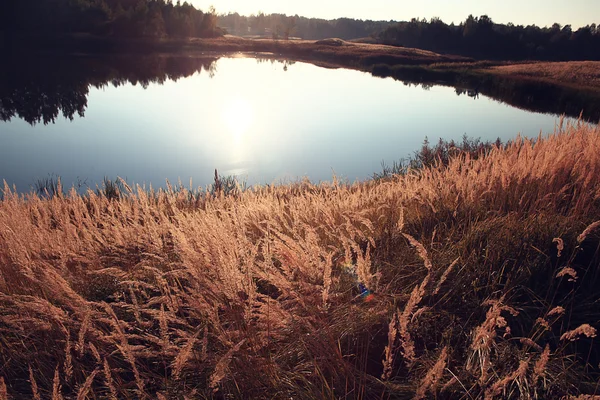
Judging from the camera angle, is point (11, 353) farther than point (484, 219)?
No

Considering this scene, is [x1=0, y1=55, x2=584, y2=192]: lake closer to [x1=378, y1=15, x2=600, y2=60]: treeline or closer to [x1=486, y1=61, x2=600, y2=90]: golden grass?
[x1=486, y1=61, x2=600, y2=90]: golden grass

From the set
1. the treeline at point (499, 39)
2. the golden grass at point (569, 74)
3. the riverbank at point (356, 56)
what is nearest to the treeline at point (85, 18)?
the riverbank at point (356, 56)

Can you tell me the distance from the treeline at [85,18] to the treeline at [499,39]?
49868mm

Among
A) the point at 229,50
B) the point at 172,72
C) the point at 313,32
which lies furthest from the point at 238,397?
the point at 313,32

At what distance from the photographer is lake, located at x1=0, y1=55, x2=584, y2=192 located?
14.3m

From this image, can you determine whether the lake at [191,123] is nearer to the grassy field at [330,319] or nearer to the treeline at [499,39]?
the grassy field at [330,319]

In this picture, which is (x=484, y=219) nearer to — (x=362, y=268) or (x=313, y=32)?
(x=362, y=268)

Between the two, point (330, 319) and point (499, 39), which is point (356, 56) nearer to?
point (499, 39)

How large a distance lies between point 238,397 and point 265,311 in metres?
0.45

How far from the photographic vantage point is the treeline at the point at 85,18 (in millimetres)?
54594

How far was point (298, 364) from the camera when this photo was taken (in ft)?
7.23

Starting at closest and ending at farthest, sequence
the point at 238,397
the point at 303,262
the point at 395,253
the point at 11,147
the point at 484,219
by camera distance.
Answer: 1. the point at 238,397
2. the point at 303,262
3. the point at 395,253
4. the point at 484,219
5. the point at 11,147

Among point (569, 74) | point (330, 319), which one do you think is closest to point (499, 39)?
point (569, 74)

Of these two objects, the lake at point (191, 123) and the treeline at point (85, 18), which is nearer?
the lake at point (191, 123)
